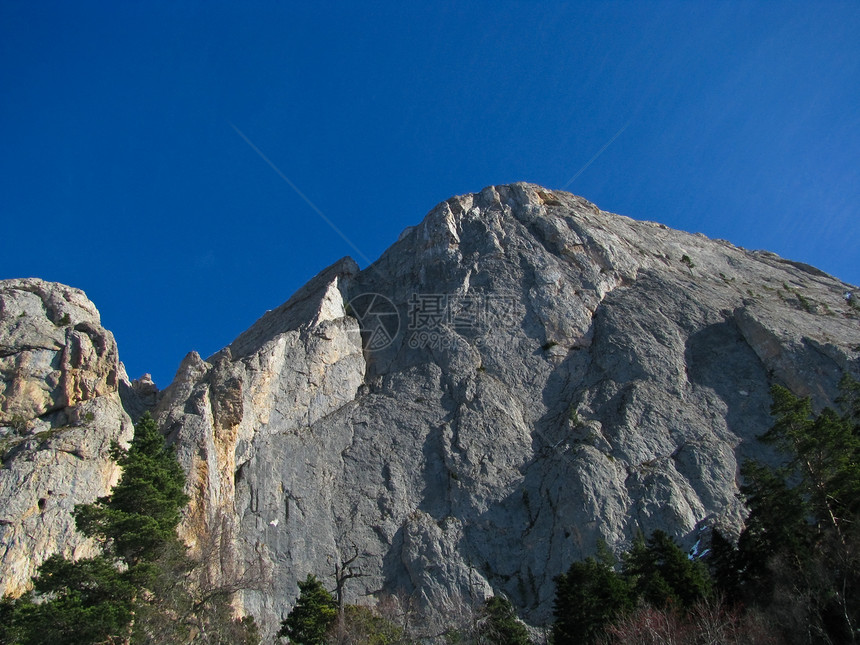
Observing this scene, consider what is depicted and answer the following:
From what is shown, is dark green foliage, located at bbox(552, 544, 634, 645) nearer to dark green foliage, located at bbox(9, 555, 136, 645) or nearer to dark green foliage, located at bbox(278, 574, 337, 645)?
dark green foliage, located at bbox(278, 574, 337, 645)

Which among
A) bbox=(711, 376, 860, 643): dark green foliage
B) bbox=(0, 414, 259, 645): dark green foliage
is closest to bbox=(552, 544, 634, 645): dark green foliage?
bbox=(711, 376, 860, 643): dark green foliage

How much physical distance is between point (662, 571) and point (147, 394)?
110 ft

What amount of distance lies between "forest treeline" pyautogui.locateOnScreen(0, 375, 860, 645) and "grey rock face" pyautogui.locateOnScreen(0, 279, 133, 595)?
3.21 metres

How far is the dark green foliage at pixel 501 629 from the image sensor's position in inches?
1183

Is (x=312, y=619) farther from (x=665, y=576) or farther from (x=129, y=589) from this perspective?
(x=665, y=576)

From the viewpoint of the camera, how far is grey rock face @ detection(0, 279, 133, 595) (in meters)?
29.9

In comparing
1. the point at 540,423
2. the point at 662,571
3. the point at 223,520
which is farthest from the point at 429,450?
the point at 662,571

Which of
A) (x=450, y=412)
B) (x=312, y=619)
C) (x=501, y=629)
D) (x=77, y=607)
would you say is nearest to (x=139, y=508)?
(x=77, y=607)

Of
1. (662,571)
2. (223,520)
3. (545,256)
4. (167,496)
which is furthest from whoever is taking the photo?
(545,256)

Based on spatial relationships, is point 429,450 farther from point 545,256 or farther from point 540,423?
point 545,256

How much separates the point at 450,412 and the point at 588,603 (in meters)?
20.9

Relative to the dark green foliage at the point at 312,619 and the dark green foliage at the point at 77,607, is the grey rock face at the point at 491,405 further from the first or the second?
the dark green foliage at the point at 77,607

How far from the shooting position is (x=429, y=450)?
4569 centimetres

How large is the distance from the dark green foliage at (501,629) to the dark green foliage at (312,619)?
658 cm
